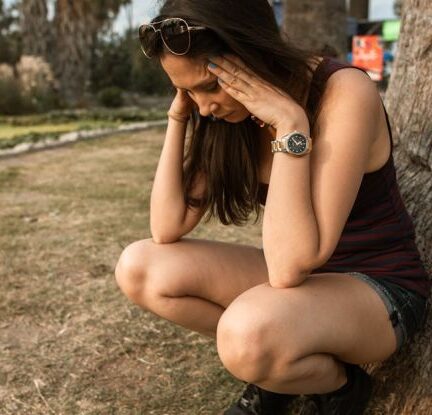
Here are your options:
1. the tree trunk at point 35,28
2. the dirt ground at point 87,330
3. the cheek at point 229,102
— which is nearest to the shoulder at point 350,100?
the cheek at point 229,102

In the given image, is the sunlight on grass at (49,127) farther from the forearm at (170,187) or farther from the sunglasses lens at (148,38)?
the sunglasses lens at (148,38)

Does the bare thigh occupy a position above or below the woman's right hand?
below

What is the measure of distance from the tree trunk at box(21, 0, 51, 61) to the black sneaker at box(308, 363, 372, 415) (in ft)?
52.5

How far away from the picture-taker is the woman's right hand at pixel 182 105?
222 cm

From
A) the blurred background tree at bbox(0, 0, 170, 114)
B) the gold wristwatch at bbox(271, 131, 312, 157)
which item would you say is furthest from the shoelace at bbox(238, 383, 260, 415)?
the blurred background tree at bbox(0, 0, 170, 114)

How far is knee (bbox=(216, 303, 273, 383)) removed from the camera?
1728mm

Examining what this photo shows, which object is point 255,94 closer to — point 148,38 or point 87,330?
point 148,38

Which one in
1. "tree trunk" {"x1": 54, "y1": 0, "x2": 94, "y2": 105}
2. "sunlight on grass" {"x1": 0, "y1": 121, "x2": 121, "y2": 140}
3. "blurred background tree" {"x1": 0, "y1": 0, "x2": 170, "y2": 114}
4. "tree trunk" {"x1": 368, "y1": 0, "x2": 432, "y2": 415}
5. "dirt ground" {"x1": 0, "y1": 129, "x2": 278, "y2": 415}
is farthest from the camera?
"tree trunk" {"x1": 54, "y1": 0, "x2": 94, "y2": 105}

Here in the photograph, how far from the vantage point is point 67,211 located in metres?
5.21

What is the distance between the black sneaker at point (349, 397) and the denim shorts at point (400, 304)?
0.50 ft

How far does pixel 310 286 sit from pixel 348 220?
247mm

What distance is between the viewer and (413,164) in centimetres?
240

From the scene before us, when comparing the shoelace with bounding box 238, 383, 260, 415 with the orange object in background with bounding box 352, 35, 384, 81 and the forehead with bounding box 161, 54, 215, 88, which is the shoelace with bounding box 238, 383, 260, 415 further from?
the orange object in background with bounding box 352, 35, 384, 81

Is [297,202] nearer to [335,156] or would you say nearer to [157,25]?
[335,156]
